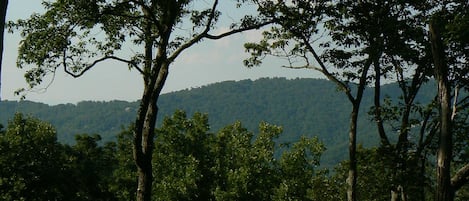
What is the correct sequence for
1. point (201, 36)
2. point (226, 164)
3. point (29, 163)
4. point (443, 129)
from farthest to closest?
point (29, 163), point (226, 164), point (201, 36), point (443, 129)

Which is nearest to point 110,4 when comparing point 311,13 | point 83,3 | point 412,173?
point 83,3

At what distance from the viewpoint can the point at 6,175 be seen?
3525 cm

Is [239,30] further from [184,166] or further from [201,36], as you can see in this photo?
[184,166]

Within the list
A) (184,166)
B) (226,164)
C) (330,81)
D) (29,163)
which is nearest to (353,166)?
(330,81)

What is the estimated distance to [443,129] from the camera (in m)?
9.00

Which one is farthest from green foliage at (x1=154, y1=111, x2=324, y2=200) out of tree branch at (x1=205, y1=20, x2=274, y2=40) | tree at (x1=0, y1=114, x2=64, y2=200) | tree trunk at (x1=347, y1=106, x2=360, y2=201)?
tree branch at (x1=205, y1=20, x2=274, y2=40)

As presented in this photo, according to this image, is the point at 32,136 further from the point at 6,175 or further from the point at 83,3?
the point at 83,3

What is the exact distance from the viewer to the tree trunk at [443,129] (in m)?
8.78

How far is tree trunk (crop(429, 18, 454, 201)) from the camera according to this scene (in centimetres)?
878

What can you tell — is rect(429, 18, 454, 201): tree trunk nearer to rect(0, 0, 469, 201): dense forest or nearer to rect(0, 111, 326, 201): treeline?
rect(0, 0, 469, 201): dense forest

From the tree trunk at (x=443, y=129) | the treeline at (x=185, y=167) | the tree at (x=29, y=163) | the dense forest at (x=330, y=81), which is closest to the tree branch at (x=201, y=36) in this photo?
the dense forest at (x=330, y=81)

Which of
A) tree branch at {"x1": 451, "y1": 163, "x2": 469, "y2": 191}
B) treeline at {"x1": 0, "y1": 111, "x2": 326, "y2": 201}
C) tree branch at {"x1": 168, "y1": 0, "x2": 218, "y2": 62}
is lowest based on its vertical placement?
treeline at {"x1": 0, "y1": 111, "x2": 326, "y2": 201}

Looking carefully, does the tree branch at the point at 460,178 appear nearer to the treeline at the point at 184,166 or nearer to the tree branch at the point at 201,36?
the tree branch at the point at 201,36

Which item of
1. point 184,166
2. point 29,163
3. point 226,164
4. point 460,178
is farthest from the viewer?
point 29,163
